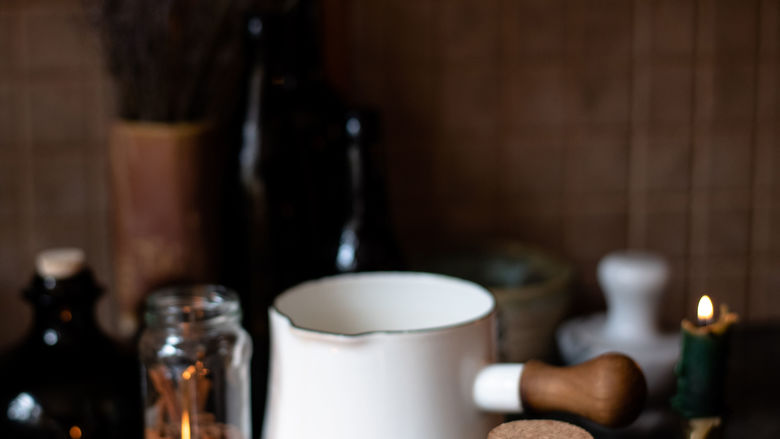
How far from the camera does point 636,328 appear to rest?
0.57 meters

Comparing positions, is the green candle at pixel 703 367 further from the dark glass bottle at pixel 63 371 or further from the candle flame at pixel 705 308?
the dark glass bottle at pixel 63 371

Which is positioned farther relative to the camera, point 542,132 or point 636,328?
point 542,132

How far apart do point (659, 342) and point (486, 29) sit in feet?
1.05

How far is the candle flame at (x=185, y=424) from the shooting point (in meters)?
0.46

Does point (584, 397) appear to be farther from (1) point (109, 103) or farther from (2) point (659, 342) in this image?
(1) point (109, 103)

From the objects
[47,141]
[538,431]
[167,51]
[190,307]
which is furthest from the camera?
[47,141]

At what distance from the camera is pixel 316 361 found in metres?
0.36

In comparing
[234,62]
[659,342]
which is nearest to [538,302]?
[659,342]

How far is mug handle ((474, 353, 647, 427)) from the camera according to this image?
0.34 m

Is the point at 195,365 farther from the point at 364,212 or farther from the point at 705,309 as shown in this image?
the point at 705,309

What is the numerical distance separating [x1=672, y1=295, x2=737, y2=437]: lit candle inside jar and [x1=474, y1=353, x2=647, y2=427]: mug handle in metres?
0.08

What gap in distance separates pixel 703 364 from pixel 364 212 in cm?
24

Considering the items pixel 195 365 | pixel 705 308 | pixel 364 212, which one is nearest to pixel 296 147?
pixel 364 212

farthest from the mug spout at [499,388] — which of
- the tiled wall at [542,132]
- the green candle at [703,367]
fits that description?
the tiled wall at [542,132]
